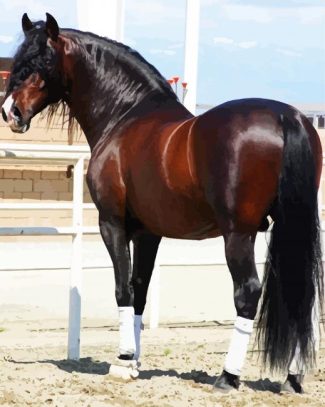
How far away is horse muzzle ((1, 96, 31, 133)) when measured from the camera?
526cm

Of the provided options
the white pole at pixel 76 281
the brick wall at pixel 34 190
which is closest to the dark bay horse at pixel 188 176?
the white pole at pixel 76 281

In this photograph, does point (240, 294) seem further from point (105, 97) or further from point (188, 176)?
point (105, 97)

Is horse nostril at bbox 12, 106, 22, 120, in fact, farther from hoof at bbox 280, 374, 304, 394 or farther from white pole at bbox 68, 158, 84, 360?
hoof at bbox 280, 374, 304, 394

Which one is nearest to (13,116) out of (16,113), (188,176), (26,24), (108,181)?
(16,113)

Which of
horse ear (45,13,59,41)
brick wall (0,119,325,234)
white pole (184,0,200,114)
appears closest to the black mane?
horse ear (45,13,59,41)

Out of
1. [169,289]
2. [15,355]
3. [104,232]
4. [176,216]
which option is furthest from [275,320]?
[169,289]

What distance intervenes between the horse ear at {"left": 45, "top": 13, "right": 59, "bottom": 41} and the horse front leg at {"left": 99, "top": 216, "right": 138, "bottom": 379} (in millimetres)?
970

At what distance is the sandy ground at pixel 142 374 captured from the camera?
15.5 feet

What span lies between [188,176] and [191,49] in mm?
7471

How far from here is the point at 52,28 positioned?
5.24 metres

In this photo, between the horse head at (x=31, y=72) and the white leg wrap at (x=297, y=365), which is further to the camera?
the horse head at (x=31, y=72)

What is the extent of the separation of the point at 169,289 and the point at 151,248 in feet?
14.4

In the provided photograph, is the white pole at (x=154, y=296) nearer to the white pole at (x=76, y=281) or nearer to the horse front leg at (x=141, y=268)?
the white pole at (x=76, y=281)

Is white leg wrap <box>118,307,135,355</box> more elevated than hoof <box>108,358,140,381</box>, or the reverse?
white leg wrap <box>118,307,135,355</box>
